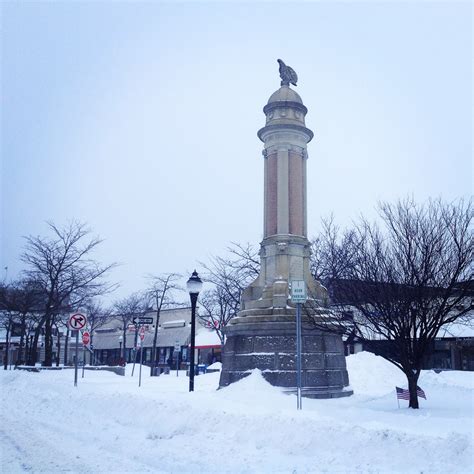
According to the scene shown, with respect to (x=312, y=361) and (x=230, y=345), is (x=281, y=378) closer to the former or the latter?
(x=312, y=361)

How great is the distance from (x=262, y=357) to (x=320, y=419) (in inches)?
272

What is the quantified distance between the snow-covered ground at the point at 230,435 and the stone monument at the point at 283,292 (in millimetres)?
1263

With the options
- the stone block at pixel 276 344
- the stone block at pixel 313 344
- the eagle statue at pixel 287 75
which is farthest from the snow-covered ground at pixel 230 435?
the eagle statue at pixel 287 75

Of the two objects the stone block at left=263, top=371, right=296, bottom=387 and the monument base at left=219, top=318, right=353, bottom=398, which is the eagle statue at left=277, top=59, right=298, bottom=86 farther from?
the stone block at left=263, top=371, right=296, bottom=387

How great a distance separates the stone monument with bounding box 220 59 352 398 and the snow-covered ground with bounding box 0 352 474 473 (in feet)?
4.14

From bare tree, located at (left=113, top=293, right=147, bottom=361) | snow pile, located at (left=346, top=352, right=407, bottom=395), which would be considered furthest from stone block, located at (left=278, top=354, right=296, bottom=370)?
bare tree, located at (left=113, top=293, right=147, bottom=361)

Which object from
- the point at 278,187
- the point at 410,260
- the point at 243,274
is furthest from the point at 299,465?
the point at 243,274

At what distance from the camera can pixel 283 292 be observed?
56.6ft

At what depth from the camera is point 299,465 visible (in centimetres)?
743

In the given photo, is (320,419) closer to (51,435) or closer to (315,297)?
(51,435)

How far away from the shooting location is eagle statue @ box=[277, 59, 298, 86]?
786 inches

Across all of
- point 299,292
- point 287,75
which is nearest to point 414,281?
point 299,292

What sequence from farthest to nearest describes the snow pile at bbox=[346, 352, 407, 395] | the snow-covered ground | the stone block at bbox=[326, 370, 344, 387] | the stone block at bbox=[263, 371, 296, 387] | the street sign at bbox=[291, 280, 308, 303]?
1. the snow pile at bbox=[346, 352, 407, 395]
2. the stone block at bbox=[326, 370, 344, 387]
3. the stone block at bbox=[263, 371, 296, 387]
4. the street sign at bbox=[291, 280, 308, 303]
5. the snow-covered ground

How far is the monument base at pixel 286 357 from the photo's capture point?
1586cm
